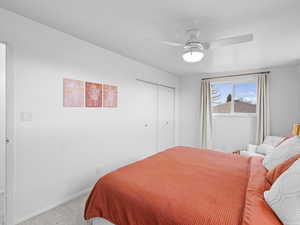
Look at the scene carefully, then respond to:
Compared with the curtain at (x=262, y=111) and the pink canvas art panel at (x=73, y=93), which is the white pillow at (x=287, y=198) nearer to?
the pink canvas art panel at (x=73, y=93)

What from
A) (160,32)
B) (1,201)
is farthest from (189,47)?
(1,201)

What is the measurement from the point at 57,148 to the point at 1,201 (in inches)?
44.1

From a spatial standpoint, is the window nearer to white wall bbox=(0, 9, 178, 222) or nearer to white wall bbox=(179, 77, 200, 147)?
white wall bbox=(179, 77, 200, 147)

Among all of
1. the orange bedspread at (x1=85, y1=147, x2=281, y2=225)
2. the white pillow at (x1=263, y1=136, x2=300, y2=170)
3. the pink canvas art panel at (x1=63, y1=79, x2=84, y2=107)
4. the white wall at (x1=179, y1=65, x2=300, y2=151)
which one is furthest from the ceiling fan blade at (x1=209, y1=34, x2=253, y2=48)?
the white wall at (x1=179, y1=65, x2=300, y2=151)

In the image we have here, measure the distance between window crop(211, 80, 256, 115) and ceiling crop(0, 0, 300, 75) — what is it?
4.28 feet

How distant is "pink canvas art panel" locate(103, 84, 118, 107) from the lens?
9.05 ft

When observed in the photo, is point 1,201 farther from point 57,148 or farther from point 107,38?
point 107,38

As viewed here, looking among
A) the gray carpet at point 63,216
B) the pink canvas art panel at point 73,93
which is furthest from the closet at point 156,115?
the gray carpet at point 63,216

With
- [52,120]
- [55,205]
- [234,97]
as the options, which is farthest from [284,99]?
[55,205]

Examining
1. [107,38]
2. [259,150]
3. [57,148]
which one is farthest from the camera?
[259,150]

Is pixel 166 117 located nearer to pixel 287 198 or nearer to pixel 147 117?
pixel 147 117

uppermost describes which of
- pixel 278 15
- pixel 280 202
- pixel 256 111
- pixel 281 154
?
pixel 278 15

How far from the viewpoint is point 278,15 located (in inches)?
65.9

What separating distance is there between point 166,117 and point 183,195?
129 inches
